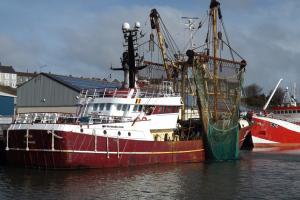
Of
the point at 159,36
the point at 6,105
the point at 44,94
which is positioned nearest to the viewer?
the point at 159,36

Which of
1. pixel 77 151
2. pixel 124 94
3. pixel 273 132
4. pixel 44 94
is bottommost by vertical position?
pixel 77 151

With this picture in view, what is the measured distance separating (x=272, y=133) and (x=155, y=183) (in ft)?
113

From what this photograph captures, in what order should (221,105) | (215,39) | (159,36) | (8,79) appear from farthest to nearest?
(8,79), (159,36), (221,105), (215,39)

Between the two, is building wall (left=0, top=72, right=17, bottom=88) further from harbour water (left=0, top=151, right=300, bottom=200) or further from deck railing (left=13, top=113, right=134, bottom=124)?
harbour water (left=0, top=151, right=300, bottom=200)

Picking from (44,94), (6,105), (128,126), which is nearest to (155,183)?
(128,126)

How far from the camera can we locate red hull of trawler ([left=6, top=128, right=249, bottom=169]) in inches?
1069

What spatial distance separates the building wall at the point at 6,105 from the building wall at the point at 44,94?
3.62m

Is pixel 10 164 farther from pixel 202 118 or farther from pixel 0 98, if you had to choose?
pixel 0 98

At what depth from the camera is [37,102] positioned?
59.2 m

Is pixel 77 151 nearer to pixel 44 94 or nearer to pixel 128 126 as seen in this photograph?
pixel 128 126

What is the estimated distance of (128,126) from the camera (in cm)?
3030

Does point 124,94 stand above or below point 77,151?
above

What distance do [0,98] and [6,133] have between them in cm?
2644

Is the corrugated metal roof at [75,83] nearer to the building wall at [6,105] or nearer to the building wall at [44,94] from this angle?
the building wall at [44,94]
